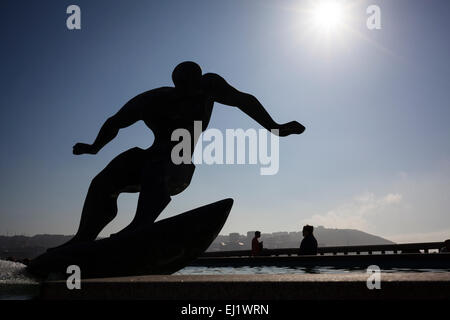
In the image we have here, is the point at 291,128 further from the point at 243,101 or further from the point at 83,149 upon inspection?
the point at 83,149

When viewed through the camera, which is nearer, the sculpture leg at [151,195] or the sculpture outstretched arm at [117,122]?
the sculpture leg at [151,195]

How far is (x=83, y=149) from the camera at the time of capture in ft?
15.8

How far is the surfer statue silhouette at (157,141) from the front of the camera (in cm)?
419

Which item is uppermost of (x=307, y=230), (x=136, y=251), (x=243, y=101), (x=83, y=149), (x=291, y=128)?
(x=243, y=101)

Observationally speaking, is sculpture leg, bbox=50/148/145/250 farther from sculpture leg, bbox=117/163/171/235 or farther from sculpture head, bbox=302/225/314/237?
sculpture head, bbox=302/225/314/237

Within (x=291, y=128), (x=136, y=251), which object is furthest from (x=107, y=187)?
(x=291, y=128)

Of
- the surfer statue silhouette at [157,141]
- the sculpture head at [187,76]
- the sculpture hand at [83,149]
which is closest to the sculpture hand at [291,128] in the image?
the surfer statue silhouette at [157,141]

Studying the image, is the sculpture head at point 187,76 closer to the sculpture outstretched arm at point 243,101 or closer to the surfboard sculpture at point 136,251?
the sculpture outstretched arm at point 243,101

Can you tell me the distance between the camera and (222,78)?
15.9ft

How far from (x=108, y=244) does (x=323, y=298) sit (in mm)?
2156

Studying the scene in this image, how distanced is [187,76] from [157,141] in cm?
84

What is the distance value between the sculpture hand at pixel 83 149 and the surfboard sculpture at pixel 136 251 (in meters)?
1.55

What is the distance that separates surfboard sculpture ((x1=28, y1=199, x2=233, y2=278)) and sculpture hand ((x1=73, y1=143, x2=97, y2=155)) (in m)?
1.55
